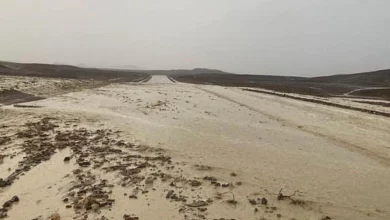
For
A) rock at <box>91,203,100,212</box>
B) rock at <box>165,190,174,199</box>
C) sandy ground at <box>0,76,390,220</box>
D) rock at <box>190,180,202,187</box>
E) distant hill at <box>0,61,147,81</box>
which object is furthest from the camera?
distant hill at <box>0,61,147,81</box>

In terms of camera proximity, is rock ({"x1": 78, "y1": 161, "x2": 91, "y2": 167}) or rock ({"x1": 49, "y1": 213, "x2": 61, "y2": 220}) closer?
rock ({"x1": 49, "y1": 213, "x2": 61, "y2": 220})

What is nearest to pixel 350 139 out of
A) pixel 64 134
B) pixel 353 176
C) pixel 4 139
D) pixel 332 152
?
pixel 332 152

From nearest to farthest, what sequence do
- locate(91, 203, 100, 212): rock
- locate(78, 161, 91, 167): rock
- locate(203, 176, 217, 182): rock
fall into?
locate(91, 203, 100, 212): rock < locate(203, 176, 217, 182): rock < locate(78, 161, 91, 167): rock

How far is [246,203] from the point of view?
7.58m

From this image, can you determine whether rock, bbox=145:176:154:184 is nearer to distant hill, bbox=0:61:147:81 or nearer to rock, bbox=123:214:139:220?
rock, bbox=123:214:139:220

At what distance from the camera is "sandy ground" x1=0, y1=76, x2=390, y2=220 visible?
7.32 metres

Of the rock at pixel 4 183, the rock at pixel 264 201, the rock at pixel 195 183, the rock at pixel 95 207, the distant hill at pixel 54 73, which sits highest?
the rock at pixel 264 201

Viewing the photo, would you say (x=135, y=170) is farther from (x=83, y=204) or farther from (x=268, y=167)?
(x=268, y=167)

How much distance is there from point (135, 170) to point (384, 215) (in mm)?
5297

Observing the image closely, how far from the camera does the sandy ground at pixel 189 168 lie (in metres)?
7.32

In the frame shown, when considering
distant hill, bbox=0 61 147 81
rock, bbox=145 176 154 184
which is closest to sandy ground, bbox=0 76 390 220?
rock, bbox=145 176 154 184

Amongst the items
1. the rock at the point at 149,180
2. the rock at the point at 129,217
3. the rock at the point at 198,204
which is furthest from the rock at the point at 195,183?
the rock at the point at 129,217

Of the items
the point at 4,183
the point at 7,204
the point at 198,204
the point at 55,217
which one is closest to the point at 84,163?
the point at 4,183

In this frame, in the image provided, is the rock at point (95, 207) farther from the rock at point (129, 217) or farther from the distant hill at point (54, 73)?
the distant hill at point (54, 73)
